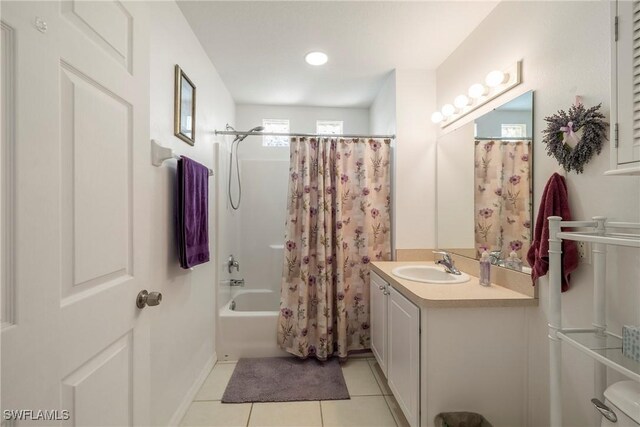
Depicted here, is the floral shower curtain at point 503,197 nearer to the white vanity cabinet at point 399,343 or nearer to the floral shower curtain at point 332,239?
the white vanity cabinet at point 399,343

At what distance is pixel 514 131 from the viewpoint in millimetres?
1543

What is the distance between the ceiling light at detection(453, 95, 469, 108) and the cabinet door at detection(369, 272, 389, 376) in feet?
4.47

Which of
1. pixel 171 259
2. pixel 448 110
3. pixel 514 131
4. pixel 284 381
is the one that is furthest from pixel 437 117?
pixel 284 381

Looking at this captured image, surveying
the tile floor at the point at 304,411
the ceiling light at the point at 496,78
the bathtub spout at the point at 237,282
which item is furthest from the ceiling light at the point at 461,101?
the bathtub spout at the point at 237,282

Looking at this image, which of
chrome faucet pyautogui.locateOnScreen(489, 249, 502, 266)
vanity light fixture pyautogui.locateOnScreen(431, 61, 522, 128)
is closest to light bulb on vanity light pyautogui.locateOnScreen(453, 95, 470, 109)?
vanity light fixture pyautogui.locateOnScreen(431, 61, 522, 128)

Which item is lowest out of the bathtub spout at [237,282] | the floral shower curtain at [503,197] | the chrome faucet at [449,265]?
the bathtub spout at [237,282]

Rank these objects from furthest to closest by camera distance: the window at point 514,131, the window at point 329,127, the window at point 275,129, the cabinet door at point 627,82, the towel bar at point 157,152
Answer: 1. the window at point 329,127
2. the window at point 275,129
3. the window at point 514,131
4. the towel bar at point 157,152
5. the cabinet door at point 627,82

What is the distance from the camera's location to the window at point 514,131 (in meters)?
1.48

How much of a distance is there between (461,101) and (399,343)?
167 cm

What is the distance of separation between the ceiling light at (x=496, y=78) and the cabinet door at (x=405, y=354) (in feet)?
4.44

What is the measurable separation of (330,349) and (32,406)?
2058mm

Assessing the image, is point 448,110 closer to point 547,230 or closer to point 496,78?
point 496,78

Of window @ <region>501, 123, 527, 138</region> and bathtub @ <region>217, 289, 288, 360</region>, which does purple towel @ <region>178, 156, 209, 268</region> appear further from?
window @ <region>501, 123, 527, 138</region>

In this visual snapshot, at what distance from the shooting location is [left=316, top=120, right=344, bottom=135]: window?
3.41 metres
